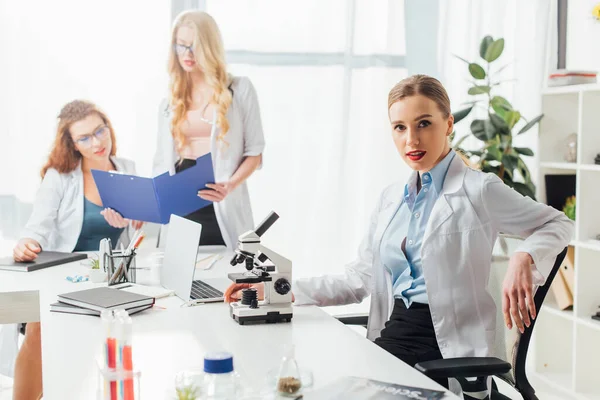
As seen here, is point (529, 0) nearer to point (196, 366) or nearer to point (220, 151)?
point (220, 151)

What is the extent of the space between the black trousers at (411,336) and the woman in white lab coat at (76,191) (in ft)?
4.69

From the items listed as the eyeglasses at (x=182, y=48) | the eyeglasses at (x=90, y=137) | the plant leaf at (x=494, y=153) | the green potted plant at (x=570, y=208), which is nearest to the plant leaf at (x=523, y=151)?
the plant leaf at (x=494, y=153)

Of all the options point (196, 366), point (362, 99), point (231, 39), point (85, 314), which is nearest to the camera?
point (196, 366)

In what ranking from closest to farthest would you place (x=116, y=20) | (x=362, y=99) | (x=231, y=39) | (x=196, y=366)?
(x=196, y=366) → (x=116, y=20) → (x=231, y=39) → (x=362, y=99)

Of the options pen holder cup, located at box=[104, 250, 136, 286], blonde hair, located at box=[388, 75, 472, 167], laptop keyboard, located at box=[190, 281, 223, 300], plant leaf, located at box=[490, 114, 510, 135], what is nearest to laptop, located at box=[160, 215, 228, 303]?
laptop keyboard, located at box=[190, 281, 223, 300]

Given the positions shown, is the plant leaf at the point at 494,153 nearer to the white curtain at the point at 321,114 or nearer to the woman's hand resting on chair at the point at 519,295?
the white curtain at the point at 321,114

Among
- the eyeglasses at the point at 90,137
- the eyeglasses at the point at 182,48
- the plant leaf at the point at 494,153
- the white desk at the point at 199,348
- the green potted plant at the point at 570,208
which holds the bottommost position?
the white desk at the point at 199,348

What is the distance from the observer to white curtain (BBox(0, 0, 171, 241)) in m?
3.62

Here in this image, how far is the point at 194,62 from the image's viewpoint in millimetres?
3402

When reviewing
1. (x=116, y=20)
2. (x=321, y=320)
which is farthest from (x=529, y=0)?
(x=321, y=320)

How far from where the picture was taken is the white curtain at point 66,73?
11.9ft

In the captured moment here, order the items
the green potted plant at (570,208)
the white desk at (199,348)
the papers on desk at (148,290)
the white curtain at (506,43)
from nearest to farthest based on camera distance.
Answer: the white desk at (199,348), the papers on desk at (148,290), the green potted plant at (570,208), the white curtain at (506,43)

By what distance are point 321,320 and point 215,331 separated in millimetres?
282

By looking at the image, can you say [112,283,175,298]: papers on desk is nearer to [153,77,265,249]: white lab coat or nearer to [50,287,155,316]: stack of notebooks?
[50,287,155,316]: stack of notebooks
